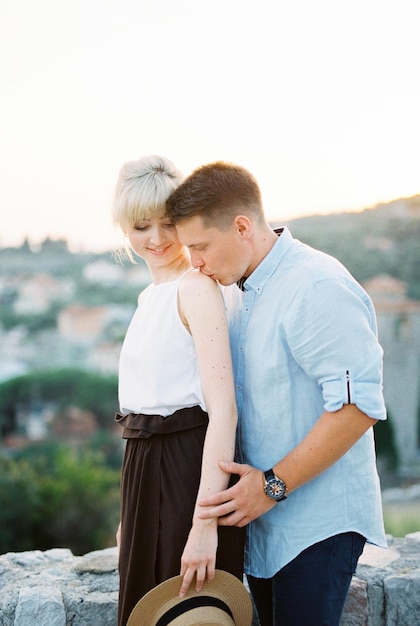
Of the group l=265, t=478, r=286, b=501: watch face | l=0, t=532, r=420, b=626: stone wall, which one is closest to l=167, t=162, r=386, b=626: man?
l=265, t=478, r=286, b=501: watch face

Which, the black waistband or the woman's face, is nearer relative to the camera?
the black waistband

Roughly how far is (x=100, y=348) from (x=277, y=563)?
2197 cm

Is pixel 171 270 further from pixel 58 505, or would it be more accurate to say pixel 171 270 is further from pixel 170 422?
pixel 58 505

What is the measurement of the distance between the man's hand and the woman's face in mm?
521

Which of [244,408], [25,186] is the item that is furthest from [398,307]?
[244,408]

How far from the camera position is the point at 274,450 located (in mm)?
1614

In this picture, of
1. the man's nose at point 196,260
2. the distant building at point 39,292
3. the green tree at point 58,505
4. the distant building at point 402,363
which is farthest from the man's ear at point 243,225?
the distant building at point 39,292

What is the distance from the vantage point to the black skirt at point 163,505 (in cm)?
165

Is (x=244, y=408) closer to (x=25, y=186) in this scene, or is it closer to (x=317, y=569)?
(x=317, y=569)

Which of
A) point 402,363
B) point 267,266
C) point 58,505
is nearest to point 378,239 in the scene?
point 402,363

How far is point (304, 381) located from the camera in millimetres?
1583

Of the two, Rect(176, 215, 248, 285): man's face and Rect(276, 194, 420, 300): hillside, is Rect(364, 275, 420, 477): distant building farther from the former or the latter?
Rect(176, 215, 248, 285): man's face

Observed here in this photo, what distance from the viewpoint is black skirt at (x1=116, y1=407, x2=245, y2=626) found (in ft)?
5.41

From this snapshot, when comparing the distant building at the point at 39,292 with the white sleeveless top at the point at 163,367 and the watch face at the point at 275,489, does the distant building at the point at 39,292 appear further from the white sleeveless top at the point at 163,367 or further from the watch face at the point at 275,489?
the watch face at the point at 275,489
